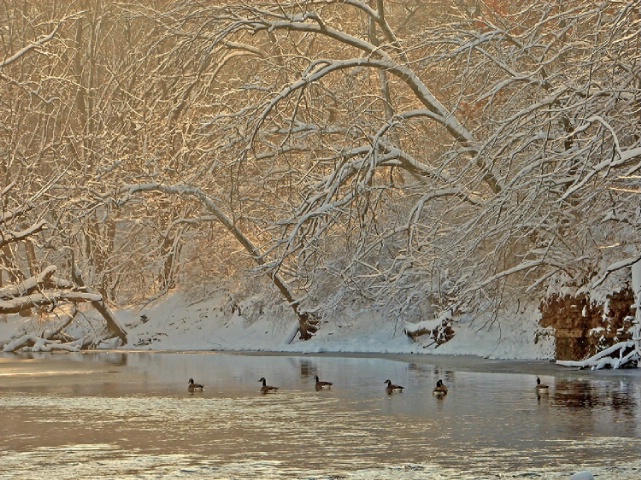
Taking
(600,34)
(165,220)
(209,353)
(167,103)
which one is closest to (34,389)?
(167,103)

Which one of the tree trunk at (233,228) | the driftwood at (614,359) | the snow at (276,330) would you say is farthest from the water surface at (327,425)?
the tree trunk at (233,228)

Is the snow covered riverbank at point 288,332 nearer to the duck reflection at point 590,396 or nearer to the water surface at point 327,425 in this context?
the water surface at point 327,425

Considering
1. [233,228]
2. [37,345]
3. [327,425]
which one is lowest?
[327,425]

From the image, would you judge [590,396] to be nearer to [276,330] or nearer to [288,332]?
[288,332]

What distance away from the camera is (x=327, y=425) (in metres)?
15.8

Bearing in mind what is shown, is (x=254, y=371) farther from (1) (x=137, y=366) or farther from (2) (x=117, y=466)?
(2) (x=117, y=466)

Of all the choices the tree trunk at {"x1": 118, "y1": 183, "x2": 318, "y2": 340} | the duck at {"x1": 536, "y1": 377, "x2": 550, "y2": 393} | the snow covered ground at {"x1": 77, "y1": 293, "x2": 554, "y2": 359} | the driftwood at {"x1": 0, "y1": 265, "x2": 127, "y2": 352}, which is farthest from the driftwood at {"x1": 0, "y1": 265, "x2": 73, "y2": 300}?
the duck at {"x1": 536, "y1": 377, "x2": 550, "y2": 393}

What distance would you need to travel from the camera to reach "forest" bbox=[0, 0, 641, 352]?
23438 millimetres

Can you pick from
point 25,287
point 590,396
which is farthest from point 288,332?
point 590,396

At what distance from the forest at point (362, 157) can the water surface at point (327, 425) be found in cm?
288

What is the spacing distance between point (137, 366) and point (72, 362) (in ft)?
12.0

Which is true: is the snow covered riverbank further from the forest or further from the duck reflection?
the duck reflection

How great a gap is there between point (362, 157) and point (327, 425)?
518 inches

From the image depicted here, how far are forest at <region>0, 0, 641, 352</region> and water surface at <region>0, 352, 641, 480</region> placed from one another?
288cm
